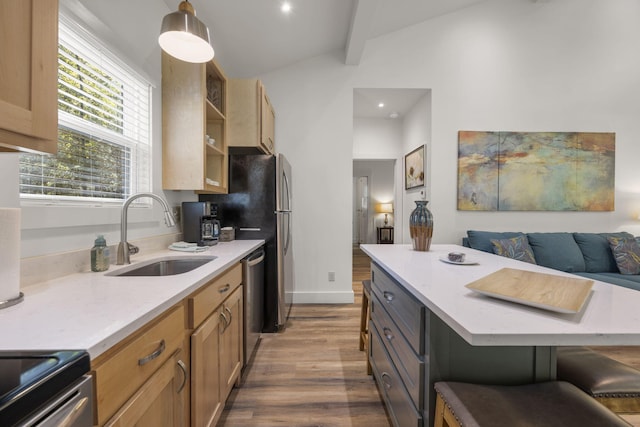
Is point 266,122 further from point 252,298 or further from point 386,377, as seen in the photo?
point 386,377

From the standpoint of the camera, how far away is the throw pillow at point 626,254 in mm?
2877

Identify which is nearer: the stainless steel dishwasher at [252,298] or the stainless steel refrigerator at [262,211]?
the stainless steel dishwasher at [252,298]

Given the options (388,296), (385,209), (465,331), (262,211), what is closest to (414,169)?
(262,211)

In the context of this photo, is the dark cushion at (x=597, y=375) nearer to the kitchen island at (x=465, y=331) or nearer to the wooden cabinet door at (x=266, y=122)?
the kitchen island at (x=465, y=331)

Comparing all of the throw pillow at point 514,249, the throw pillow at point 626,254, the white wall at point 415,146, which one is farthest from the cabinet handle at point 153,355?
the throw pillow at point 626,254

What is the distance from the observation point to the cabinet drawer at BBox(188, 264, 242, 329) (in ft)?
3.65

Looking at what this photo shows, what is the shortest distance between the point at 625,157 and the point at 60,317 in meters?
5.30

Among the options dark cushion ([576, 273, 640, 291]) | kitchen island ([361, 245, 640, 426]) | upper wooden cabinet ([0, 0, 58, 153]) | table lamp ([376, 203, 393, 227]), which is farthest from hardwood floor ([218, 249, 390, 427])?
table lamp ([376, 203, 393, 227])

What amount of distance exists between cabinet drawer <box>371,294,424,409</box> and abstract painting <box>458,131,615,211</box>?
2.37 m

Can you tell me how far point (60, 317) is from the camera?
0.74m

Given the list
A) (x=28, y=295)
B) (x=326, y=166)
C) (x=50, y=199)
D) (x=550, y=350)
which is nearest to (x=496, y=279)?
(x=550, y=350)

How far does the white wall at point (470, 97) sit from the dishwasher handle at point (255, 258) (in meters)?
1.05

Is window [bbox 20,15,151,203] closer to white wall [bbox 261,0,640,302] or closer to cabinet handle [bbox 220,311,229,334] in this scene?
cabinet handle [bbox 220,311,229,334]

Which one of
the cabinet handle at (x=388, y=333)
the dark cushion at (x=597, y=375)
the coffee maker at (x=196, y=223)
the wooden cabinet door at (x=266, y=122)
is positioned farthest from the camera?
the wooden cabinet door at (x=266, y=122)
